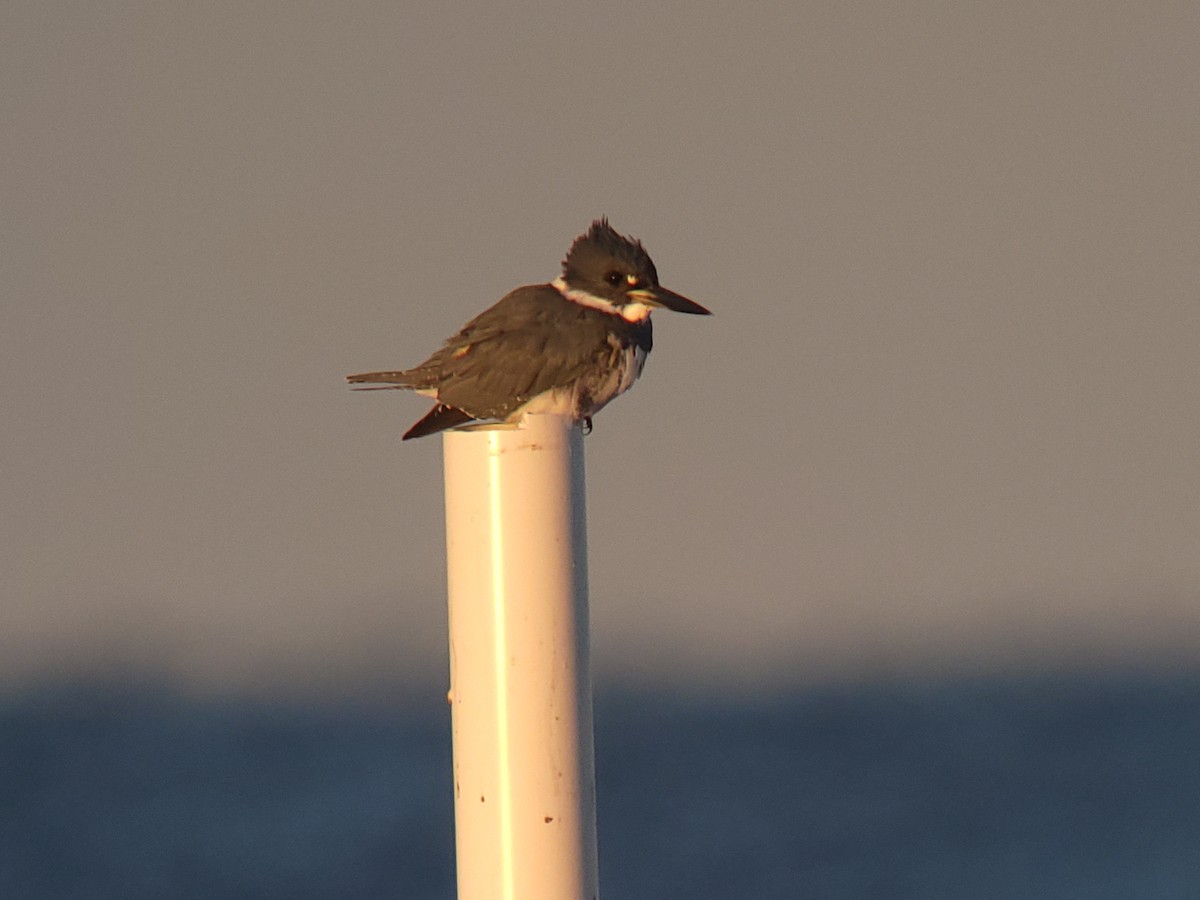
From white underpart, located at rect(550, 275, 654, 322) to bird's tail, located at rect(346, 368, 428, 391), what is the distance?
30.4 inches

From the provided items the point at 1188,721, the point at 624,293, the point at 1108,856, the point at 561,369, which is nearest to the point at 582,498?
the point at 561,369

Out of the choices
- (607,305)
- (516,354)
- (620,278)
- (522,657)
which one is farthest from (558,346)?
(522,657)

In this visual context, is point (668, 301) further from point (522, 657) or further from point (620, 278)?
point (522, 657)

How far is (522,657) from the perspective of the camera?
5.35 meters

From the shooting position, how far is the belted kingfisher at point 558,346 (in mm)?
7551

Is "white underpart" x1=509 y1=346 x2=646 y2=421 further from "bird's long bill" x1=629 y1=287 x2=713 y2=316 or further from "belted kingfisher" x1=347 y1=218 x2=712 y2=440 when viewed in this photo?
"bird's long bill" x1=629 y1=287 x2=713 y2=316

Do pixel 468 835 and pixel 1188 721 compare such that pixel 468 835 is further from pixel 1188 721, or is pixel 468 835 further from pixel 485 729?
pixel 1188 721

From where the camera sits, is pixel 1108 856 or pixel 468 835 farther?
pixel 1108 856

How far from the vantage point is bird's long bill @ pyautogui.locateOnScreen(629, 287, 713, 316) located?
8188 millimetres

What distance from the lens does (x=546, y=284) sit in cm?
834

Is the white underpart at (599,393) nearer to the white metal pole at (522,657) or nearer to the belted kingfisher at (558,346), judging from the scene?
the belted kingfisher at (558,346)

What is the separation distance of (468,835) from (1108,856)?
2219 centimetres

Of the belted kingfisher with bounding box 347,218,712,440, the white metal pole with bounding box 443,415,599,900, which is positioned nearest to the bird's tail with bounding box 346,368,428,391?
the belted kingfisher with bounding box 347,218,712,440

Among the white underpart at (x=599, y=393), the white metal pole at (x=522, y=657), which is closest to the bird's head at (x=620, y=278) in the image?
the white underpart at (x=599, y=393)
